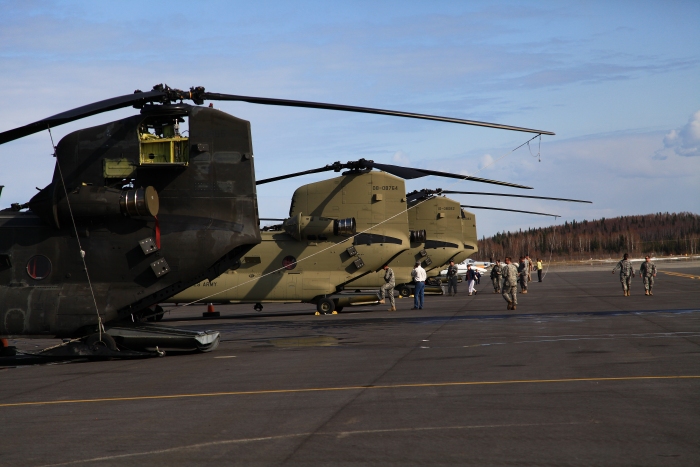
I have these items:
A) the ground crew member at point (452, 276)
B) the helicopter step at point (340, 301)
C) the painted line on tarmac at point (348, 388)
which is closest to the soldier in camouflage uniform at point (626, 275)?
the ground crew member at point (452, 276)

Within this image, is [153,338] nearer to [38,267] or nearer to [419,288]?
[38,267]

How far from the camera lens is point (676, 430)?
20.2 feet

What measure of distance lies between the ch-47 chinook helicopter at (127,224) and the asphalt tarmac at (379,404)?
1132 mm

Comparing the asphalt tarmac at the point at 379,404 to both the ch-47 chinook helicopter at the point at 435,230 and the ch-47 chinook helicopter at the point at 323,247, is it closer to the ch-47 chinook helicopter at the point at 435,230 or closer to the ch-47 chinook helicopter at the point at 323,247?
the ch-47 chinook helicopter at the point at 323,247

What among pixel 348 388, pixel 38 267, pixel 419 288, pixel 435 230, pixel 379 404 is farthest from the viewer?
pixel 435 230

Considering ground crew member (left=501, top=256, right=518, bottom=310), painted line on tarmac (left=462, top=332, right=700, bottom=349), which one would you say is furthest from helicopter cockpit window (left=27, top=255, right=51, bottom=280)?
ground crew member (left=501, top=256, right=518, bottom=310)

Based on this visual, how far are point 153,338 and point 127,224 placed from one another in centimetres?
222

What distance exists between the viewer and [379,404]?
7719 millimetres

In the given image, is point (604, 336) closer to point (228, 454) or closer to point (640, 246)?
point (228, 454)

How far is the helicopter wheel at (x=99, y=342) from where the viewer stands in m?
13.1

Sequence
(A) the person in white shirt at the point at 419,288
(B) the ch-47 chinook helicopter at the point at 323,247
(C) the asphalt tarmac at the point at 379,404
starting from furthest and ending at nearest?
(A) the person in white shirt at the point at 419,288 < (B) the ch-47 chinook helicopter at the point at 323,247 < (C) the asphalt tarmac at the point at 379,404

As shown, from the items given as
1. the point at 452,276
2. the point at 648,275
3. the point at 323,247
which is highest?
the point at 323,247

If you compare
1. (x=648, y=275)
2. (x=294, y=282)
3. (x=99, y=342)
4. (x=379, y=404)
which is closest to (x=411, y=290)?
(x=648, y=275)

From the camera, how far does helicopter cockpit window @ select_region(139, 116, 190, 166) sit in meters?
13.6
